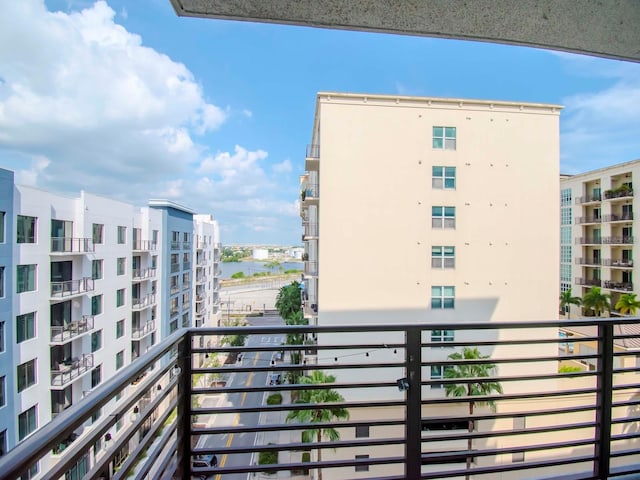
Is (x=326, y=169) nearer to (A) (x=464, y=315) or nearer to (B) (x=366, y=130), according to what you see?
(B) (x=366, y=130)

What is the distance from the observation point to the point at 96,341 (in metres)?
10.6

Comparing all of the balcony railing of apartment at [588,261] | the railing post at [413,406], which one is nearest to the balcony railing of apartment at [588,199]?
the balcony railing of apartment at [588,261]

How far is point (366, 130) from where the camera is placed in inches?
338

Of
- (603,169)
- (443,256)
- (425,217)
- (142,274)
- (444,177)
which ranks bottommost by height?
(142,274)

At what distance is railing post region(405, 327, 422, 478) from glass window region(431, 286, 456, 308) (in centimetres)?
754

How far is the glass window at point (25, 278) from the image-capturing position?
7582 mm

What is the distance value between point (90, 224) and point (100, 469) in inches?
463

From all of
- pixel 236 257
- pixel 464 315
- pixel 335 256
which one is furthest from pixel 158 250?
pixel 464 315

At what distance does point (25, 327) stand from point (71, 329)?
60.4 inches

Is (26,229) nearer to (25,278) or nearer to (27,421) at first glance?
(25,278)

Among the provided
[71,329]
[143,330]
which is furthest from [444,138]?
[143,330]

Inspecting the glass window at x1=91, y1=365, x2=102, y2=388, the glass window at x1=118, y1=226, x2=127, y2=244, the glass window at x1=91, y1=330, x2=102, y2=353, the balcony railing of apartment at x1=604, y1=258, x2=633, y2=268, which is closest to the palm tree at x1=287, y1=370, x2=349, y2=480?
the glass window at x1=91, y1=330, x2=102, y2=353

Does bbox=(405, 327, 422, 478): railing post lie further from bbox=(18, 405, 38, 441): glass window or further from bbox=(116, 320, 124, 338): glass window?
bbox=(116, 320, 124, 338): glass window

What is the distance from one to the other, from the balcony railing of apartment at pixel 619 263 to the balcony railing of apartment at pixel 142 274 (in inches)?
804
